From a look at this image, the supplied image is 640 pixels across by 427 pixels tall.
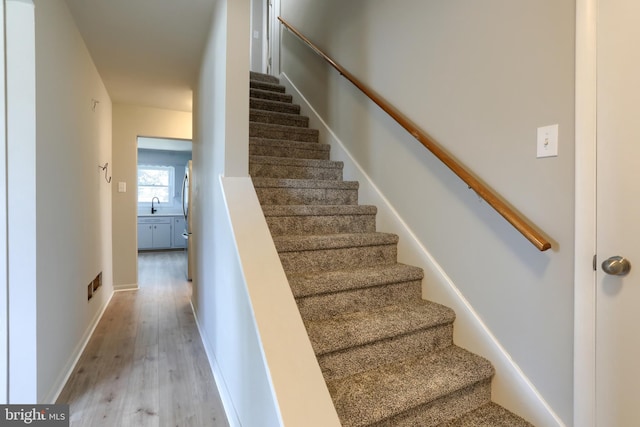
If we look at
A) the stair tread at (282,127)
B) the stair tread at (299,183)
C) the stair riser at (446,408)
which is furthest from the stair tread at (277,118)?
the stair riser at (446,408)

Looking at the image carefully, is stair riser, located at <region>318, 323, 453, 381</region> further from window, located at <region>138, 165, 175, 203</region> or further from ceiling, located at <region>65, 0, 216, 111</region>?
window, located at <region>138, 165, 175, 203</region>

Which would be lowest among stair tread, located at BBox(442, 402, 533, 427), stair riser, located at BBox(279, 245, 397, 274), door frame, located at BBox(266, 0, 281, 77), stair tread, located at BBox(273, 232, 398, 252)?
stair tread, located at BBox(442, 402, 533, 427)

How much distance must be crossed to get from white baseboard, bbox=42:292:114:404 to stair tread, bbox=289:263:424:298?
1458 mm

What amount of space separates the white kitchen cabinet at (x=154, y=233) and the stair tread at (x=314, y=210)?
240 inches

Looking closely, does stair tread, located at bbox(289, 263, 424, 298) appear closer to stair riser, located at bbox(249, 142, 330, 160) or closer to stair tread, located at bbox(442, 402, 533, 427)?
stair tread, located at bbox(442, 402, 533, 427)

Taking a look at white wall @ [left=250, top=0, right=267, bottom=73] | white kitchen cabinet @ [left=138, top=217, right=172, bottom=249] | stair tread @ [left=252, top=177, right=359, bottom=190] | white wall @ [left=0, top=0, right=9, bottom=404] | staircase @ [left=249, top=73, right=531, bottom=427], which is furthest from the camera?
white kitchen cabinet @ [left=138, top=217, right=172, bottom=249]

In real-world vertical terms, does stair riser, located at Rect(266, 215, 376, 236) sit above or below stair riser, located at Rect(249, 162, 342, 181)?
below

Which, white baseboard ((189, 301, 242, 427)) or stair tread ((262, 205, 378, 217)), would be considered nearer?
white baseboard ((189, 301, 242, 427))

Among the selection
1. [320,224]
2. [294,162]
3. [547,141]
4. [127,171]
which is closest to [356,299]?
[320,224]

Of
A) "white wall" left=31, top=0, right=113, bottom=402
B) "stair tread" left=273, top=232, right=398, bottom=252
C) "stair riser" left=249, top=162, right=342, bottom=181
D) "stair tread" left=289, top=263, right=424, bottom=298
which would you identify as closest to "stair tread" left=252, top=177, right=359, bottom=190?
"stair riser" left=249, top=162, right=342, bottom=181

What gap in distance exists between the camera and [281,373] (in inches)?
40.1

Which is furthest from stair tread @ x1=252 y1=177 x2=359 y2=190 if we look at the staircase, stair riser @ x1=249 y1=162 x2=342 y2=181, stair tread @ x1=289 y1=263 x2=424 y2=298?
stair tread @ x1=289 y1=263 x2=424 y2=298

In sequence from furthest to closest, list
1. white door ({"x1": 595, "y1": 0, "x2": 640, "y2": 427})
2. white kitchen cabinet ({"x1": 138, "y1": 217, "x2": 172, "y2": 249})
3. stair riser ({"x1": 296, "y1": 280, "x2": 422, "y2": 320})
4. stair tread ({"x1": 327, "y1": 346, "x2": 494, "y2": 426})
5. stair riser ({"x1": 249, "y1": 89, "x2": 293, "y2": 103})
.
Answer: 1. white kitchen cabinet ({"x1": 138, "y1": 217, "x2": 172, "y2": 249})
2. stair riser ({"x1": 249, "y1": 89, "x2": 293, "y2": 103})
3. stair riser ({"x1": 296, "y1": 280, "x2": 422, "y2": 320})
4. stair tread ({"x1": 327, "y1": 346, "x2": 494, "y2": 426})
5. white door ({"x1": 595, "y1": 0, "x2": 640, "y2": 427})
